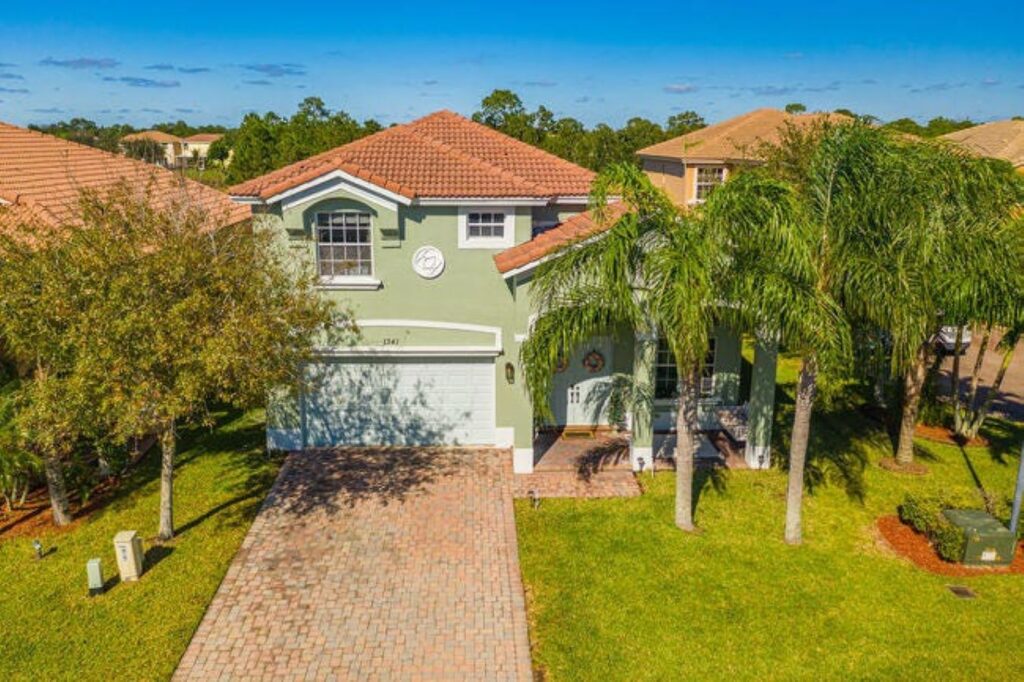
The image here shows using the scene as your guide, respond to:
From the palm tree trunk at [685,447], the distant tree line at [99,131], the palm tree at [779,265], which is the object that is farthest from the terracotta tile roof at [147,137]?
the palm tree at [779,265]

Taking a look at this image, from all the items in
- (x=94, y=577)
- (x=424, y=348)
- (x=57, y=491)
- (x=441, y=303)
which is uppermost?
(x=441, y=303)

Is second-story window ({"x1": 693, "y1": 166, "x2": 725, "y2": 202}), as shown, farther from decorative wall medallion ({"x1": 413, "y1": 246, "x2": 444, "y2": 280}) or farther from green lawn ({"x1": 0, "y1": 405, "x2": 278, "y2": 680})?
green lawn ({"x1": 0, "y1": 405, "x2": 278, "y2": 680})

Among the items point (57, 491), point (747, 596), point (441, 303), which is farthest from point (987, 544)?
point (57, 491)

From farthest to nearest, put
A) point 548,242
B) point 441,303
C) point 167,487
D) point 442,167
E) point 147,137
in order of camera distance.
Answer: point 147,137 < point 442,167 < point 441,303 < point 548,242 < point 167,487

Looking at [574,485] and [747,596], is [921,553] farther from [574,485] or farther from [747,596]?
[574,485]

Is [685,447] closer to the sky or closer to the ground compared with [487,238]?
closer to the ground

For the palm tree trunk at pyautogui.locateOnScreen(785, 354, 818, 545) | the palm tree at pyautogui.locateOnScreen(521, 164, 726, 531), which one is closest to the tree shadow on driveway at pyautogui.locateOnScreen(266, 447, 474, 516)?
the palm tree at pyautogui.locateOnScreen(521, 164, 726, 531)

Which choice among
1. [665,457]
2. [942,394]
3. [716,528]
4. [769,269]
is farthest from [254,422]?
[942,394]
